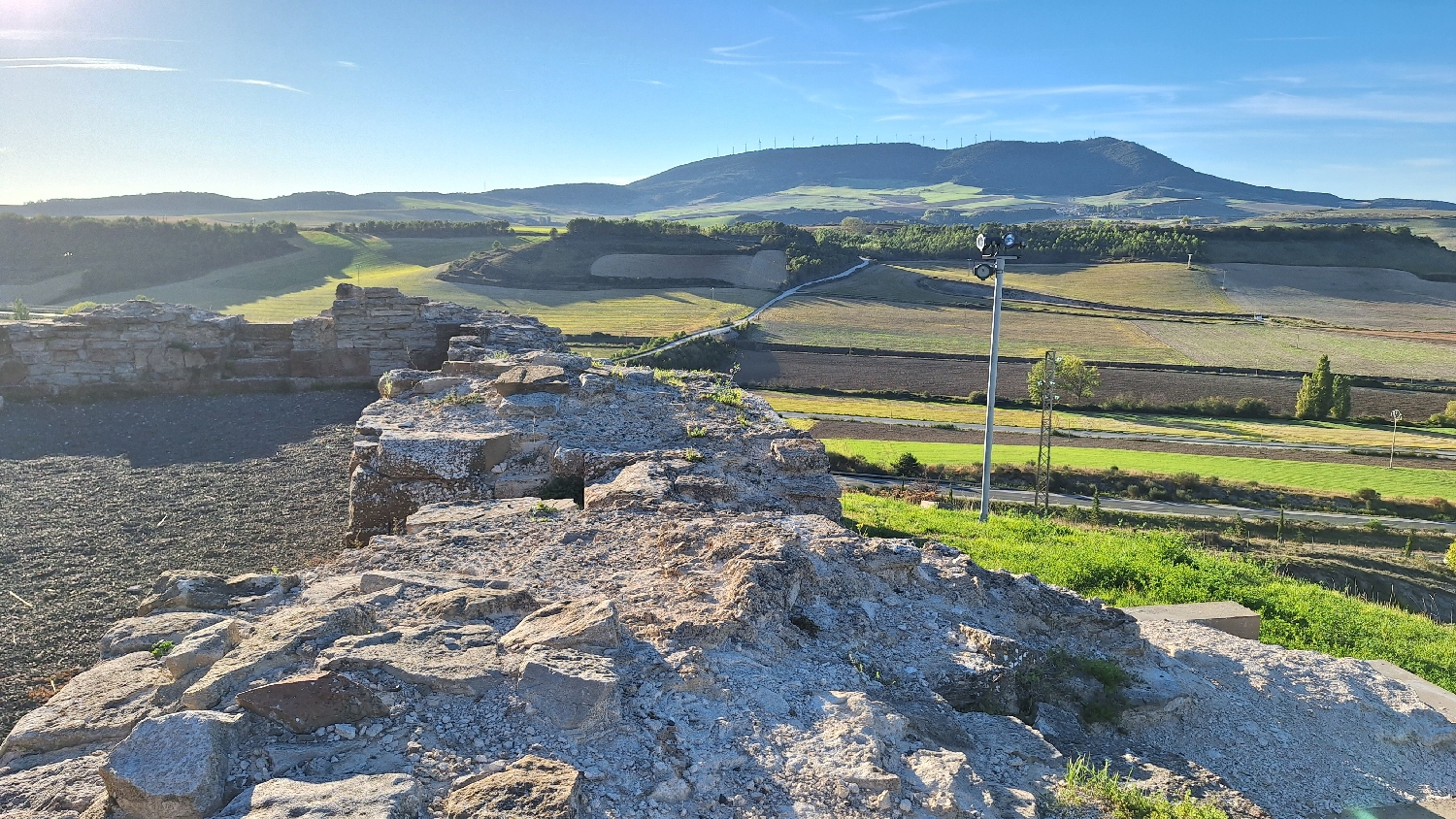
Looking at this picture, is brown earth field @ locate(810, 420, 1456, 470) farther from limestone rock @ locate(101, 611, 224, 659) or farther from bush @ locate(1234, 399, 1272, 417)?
limestone rock @ locate(101, 611, 224, 659)

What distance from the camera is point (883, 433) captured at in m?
34.7

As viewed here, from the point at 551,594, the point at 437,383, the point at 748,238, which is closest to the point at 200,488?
the point at 437,383

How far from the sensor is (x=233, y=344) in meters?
15.7

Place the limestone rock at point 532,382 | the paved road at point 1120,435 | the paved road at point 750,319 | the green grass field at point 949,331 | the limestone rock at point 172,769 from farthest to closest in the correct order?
the green grass field at point 949,331, the paved road at point 750,319, the paved road at point 1120,435, the limestone rock at point 532,382, the limestone rock at point 172,769

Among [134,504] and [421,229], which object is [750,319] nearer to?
[421,229]

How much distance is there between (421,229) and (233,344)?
76522mm

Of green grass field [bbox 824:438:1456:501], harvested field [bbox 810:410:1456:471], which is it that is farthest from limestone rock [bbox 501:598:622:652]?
harvested field [bbox 810:410:1456:471]

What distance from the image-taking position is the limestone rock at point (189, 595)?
5.85 meters

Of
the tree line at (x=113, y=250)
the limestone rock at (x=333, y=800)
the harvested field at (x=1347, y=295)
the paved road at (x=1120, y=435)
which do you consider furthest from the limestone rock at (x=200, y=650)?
the harvested field at (x=1347, y=295)

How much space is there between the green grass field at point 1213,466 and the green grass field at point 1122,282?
131ft

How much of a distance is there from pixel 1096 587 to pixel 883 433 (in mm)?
25852

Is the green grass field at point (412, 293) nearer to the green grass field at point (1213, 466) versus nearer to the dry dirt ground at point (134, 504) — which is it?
the green grass field at point (1213, 466)

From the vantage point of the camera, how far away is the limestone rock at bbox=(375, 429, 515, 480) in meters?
8.21

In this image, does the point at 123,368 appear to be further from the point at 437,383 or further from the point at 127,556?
the point at 127,556
